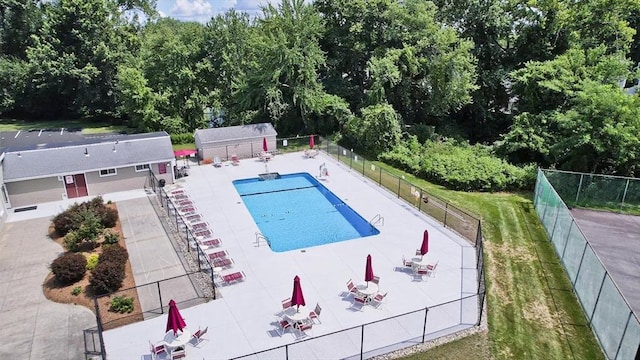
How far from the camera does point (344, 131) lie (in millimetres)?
36688

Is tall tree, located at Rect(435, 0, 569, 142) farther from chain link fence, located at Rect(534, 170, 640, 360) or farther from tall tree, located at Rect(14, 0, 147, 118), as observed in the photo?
tall tree, located at Rect(14, 0, 147, 118)

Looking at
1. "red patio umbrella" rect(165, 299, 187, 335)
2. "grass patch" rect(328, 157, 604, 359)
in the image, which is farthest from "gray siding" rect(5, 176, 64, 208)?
"grass patch" rect(328, 157, 604, 359)

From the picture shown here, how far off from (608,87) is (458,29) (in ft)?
52.2

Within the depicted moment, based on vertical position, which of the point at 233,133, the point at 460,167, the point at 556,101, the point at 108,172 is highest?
the point at 556,101

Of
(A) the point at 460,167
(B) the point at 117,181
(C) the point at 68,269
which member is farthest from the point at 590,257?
(B) the point at 117,181

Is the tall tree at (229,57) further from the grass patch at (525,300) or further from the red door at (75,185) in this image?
the grass patch at (525,300)

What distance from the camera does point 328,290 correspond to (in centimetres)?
1585

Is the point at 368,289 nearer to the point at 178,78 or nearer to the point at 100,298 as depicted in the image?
the point at 100,298

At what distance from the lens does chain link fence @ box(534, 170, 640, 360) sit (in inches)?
467

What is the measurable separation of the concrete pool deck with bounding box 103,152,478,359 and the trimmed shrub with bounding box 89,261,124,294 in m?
2.37

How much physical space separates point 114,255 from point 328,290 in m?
8.66

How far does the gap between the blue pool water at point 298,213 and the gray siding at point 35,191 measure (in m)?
10.2

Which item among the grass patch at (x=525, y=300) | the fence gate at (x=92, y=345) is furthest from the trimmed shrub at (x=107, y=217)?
the grass patch at (x=525, y=300)

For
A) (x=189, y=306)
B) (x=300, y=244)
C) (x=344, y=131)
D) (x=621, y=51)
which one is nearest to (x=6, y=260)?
(x=189, y=306)
